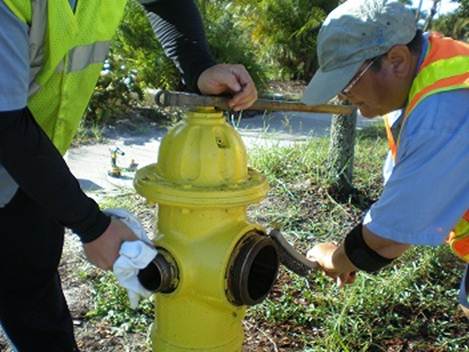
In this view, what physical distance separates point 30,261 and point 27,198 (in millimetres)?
196

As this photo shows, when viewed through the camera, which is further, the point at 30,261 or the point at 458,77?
the point at 30,261

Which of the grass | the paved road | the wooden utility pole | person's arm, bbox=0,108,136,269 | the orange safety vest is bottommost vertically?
the paved road

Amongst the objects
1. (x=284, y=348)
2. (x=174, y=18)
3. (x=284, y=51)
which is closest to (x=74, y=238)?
(x=284, y=348)

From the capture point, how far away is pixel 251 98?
1.76m

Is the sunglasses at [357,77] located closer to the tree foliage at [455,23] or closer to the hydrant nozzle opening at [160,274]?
the hydrant nozzle opening at [160,274]

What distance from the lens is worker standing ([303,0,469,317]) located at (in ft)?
5.21

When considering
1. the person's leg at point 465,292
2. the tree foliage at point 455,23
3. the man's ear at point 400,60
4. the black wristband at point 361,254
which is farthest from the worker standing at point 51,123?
the tree foliage at point 455,23

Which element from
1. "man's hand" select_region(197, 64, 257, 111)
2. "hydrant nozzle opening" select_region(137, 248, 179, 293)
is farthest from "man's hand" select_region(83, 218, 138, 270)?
"man's hand" select_region(197, 64, 257, 111)

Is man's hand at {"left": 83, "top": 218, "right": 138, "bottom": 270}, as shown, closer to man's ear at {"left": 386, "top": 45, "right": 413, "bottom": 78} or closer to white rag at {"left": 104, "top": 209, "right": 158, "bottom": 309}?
white rag at {"left": 104, "top": 209, "right": 158, "bottom": 309}

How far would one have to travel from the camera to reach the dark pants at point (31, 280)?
1.81 metres

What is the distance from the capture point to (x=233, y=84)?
1.73 metres

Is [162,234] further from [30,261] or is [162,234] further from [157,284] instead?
[30,261]

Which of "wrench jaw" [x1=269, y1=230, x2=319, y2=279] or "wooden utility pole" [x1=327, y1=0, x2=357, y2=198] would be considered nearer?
"wrench jaw" [x1=269, y1=230, x2=319, y2=279]

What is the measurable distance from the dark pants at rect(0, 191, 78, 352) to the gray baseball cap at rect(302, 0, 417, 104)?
923mm
